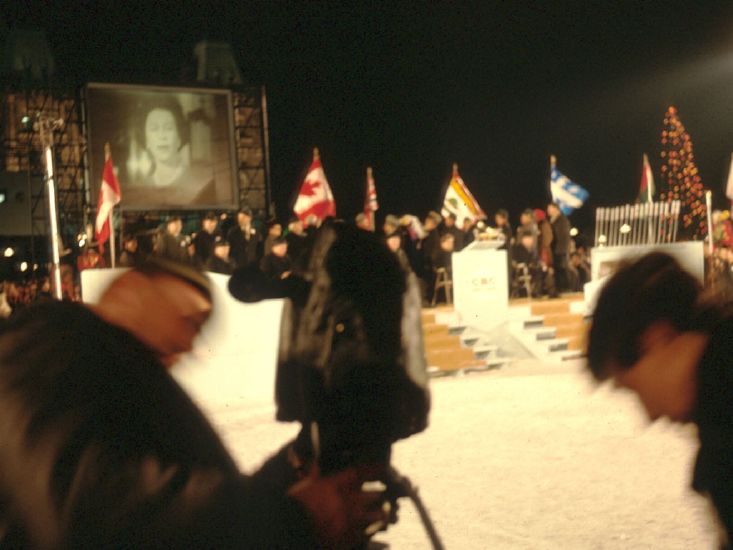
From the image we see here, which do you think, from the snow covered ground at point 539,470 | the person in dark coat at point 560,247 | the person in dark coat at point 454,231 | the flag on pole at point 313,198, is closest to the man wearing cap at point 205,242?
the flag on pole at point 313,198

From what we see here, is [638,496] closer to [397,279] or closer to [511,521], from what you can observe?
[511,521]

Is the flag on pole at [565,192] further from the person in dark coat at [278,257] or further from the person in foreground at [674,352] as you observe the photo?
the person in foreground at [674,352]

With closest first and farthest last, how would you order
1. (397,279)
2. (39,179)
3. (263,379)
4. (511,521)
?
(397,279) → (511,521) → (263,379) → (39,179)

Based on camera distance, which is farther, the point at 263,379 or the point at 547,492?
the point at 263,379

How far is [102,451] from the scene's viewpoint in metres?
1.40

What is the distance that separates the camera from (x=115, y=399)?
146 cm

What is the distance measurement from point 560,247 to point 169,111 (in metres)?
17.3

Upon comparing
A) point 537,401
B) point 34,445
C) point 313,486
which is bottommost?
point 537,401

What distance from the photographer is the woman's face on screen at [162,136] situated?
3025 centimetres

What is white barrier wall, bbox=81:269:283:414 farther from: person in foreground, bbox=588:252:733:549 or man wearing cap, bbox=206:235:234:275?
person in foreground, bbox=588:252:733:549

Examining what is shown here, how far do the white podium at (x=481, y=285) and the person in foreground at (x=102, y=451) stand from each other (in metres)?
12.0

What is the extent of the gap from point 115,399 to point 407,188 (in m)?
50.9

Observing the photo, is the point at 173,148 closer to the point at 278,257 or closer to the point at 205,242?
the point at 205,242

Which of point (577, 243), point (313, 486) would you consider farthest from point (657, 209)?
point (313, 486)
